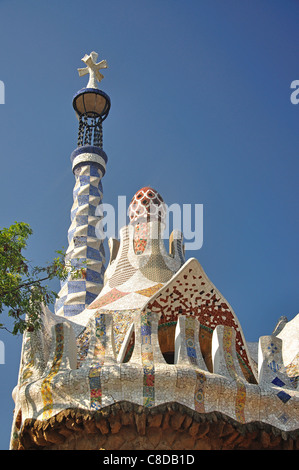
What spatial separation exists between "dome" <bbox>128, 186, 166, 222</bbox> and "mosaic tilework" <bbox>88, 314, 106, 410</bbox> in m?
→ 5.10

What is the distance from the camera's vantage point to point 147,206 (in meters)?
14.1

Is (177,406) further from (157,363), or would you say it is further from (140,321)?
(140,321)

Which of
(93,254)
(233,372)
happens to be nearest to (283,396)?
(233,372)

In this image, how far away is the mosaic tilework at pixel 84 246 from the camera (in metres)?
15.6

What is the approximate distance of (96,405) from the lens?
8344mm

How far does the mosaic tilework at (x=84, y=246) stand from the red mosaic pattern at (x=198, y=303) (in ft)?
15.5

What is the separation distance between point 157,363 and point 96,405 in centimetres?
104

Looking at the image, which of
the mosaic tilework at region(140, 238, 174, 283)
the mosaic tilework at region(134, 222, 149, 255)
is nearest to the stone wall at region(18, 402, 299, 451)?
the mosaic tilework at region(140, 238, 174, 283)

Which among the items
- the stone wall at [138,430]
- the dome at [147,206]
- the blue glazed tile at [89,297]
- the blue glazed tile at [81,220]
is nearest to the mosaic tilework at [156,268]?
the dome at [147,206]

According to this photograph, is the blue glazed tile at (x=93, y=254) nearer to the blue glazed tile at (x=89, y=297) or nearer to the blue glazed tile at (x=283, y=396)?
the blue glazed tile at (x=89, y=297)

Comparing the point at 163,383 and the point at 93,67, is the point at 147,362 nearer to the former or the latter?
the point at 163,383

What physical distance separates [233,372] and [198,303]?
1438 millimetres
